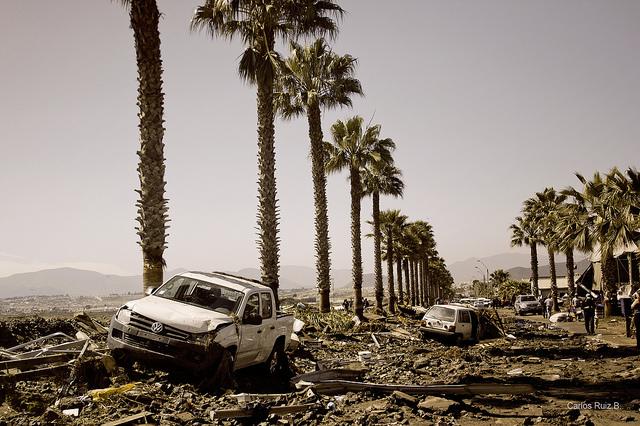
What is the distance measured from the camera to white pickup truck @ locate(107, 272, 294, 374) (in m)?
7.86

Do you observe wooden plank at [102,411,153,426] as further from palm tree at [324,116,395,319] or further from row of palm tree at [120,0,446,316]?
palm tree at [324,116,395,319]

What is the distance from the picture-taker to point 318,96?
24.8 m

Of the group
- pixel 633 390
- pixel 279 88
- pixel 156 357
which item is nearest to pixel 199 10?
pixel 279 88

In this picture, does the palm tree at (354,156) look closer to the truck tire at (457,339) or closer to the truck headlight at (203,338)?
the truck tire at (457,339)

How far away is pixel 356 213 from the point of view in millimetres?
31266

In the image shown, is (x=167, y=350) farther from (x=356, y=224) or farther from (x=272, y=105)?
(x=356, y=224)

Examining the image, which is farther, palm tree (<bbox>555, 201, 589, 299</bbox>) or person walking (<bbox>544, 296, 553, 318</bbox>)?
person walking (<bbox>544, 296, 553, 318</bbox>)

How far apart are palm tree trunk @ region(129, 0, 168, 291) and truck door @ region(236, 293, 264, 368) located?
3147 mm

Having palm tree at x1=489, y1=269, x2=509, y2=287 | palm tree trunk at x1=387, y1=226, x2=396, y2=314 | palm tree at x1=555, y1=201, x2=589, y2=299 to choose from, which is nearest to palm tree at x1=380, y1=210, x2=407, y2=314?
palm tree trunk at x1=387, y1=226, x2=396, y2=314

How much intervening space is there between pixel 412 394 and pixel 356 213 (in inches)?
906

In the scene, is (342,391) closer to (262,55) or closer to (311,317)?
(262,55)

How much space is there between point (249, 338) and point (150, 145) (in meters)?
5.31

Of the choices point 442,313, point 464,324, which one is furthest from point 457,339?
point 442,313

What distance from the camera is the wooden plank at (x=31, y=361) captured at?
26.0 ft
